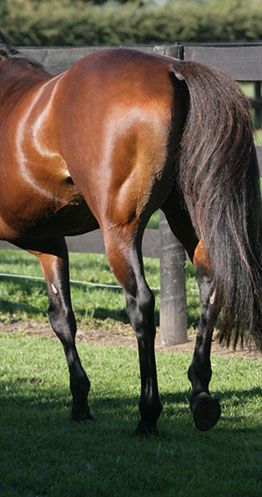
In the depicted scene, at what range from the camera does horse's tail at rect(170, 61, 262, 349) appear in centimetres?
341

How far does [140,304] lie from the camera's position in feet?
11.4

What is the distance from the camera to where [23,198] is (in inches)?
156

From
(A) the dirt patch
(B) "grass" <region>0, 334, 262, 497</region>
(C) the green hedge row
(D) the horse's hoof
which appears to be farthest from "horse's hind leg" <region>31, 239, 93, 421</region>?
(C) the green hedge row

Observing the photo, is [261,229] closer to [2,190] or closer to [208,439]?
[208,439]

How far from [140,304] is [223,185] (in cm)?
72

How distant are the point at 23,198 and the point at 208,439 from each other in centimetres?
166

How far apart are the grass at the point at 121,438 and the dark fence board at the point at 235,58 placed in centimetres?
234

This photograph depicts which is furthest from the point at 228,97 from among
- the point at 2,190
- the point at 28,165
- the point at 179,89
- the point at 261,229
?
the point at 2,190

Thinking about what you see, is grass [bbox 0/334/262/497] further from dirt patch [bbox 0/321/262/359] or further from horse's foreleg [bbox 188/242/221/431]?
dirt patch [bbox 0/321/262/359]

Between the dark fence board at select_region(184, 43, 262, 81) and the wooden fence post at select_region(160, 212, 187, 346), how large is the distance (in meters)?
1.36

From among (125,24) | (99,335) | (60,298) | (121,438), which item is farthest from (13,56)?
(125,24)

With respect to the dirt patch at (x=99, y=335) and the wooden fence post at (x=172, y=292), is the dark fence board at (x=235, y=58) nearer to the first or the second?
the wooden fence post at (x=172, y=292)

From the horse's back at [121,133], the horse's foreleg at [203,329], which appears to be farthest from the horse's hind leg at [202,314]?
the horse's back at [121,133]

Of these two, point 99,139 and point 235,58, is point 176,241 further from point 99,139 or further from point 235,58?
point 99,139
